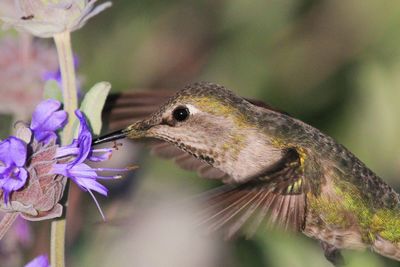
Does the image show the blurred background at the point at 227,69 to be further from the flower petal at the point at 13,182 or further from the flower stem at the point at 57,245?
the flower petal at the point at 13,182

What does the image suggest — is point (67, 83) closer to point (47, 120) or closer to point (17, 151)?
point (47, 120)

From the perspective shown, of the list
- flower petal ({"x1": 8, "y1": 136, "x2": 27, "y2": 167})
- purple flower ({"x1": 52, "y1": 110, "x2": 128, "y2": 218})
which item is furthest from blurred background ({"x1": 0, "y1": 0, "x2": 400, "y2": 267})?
flower petal ({"x1": 8, "y1": 136, "x2": 27, "y2": 167})

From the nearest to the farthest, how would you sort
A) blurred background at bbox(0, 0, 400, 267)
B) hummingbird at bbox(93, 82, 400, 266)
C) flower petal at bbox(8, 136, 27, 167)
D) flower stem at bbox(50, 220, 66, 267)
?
flower petal at bbox(8, 136, 27, 167) < flower stem at bbox(50, 220, 66, 267) < hummingbird at bbox(93, 82, 400, 266) < blurred background at bbox(0, 0, 400, 267)

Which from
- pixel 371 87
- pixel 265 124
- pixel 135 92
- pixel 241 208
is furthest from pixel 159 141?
pixel 371 87

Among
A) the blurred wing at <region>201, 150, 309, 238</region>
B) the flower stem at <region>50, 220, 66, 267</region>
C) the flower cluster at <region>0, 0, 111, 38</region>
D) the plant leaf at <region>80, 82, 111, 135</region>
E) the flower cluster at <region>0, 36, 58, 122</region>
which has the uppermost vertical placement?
the flower cluster at <region>0, 0, 111, 38</region>

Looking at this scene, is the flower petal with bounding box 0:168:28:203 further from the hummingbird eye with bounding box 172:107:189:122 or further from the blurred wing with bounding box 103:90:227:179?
the blurred wing with bounding box 103:90:227:179

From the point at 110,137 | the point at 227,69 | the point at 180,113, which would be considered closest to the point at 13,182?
the point at 110,137
